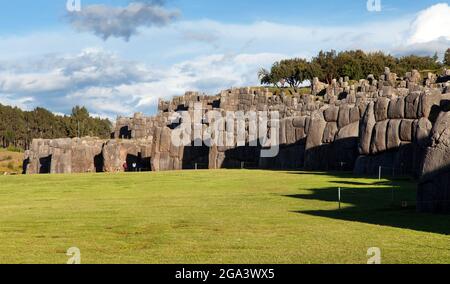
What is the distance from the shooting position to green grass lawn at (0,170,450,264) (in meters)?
14.6

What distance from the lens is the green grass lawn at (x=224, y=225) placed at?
1462 cm

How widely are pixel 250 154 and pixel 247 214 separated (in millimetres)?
36787

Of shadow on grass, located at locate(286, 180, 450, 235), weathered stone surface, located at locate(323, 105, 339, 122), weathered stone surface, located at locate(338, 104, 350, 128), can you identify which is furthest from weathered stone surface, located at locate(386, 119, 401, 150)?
weathered stone surface, located at locate(323, 105, 339, 122)

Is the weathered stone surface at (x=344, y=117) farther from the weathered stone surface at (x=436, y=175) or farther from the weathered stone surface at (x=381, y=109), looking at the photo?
the weathered stone surface at (x=436, y=175)

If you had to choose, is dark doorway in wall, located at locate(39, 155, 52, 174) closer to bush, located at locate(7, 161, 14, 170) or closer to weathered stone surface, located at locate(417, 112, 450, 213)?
bush, located at locate(7, 161, 14, 170)

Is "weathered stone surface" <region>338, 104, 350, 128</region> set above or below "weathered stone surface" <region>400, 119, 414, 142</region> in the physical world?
above

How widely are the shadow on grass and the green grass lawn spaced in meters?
0.03

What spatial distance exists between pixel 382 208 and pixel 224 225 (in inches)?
261

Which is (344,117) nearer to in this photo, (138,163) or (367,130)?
(367,130)

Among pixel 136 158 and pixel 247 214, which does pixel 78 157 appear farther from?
pixel 247 214

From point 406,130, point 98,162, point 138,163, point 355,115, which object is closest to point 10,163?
point 98,162

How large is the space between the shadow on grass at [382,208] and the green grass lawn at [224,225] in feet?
0.11

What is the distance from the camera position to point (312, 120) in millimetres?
A: 50844
